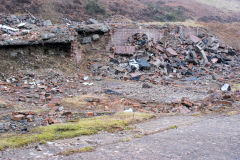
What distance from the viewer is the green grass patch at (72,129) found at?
13.2 ft

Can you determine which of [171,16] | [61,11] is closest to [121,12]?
[171,16]

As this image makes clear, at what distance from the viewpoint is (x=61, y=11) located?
2205cm

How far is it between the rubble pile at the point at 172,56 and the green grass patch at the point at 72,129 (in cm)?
531

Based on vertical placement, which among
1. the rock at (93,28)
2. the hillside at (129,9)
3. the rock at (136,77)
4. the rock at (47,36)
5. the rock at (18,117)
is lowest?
the rock at (18,117)

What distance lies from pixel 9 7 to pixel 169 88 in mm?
15847

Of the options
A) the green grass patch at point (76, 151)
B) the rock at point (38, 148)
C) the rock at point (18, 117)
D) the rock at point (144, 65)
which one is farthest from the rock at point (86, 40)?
the green grass patch at point (76, 151)

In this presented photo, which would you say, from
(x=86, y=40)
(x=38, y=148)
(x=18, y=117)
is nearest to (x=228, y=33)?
(x=86, y=40)

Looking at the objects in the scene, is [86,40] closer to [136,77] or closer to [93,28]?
[93,28]

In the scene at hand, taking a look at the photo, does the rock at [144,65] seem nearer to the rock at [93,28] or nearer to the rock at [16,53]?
the rock at [93,28]

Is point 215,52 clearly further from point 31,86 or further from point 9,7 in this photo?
point 9,7

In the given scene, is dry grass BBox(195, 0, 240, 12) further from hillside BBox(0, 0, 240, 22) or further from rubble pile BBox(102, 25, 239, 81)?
rubble pile BBox(102, 25, 239, 81)

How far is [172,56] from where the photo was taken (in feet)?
43.5

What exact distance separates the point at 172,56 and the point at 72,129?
953 cm

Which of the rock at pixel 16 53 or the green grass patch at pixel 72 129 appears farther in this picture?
the rock at pixel 16 53
